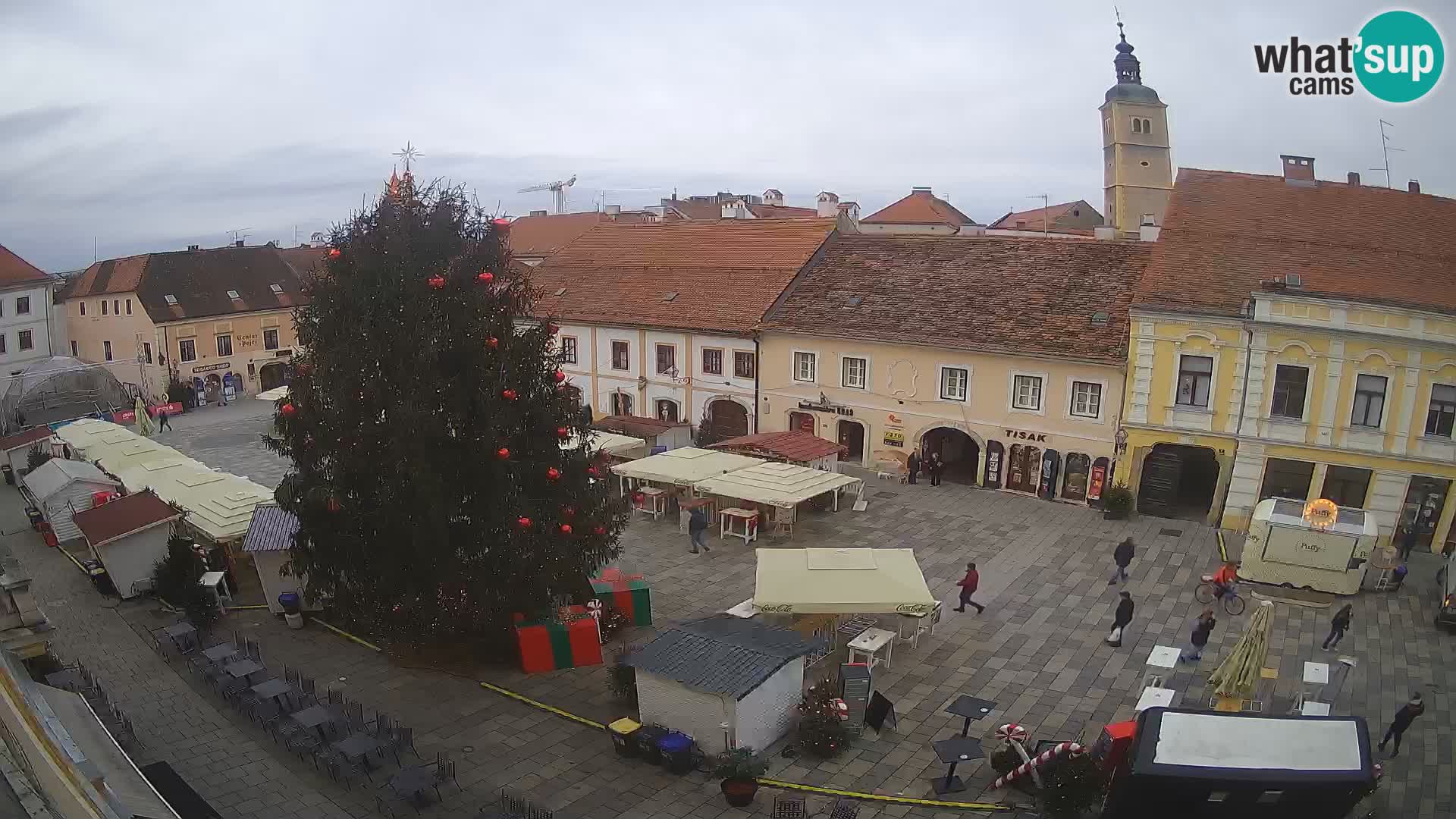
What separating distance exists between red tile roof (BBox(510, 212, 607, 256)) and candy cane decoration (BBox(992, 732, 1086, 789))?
49926mm

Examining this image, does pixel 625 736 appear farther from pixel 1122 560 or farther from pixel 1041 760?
pixel 1122 560

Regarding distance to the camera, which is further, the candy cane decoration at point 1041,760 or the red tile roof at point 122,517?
the red tile roof at point 122,517

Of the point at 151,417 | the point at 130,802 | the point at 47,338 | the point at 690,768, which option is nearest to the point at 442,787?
the point at 690,768

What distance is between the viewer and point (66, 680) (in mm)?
14969

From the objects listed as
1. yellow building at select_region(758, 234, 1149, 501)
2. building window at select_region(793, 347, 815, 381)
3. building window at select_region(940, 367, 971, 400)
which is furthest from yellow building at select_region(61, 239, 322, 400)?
building window at select_region(940, 367, 971, 400)

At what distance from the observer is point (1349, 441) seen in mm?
23406

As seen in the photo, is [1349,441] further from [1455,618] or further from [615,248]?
[615,248]

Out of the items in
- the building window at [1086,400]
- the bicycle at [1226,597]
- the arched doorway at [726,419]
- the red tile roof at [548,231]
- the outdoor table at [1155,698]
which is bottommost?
the bicycle at [1226,597]

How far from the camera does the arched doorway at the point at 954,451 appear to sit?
98.4 feet

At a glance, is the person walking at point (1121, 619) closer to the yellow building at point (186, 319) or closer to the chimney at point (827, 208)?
the chimney at point (827, 208)

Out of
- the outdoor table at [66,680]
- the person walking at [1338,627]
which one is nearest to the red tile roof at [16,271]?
the outdoor table at [66,680]

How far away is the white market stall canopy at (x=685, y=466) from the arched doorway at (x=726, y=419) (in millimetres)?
6824

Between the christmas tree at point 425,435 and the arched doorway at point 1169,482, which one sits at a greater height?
the christmas tree at point 425,435

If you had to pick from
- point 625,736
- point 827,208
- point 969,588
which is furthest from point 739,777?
point 827,208
